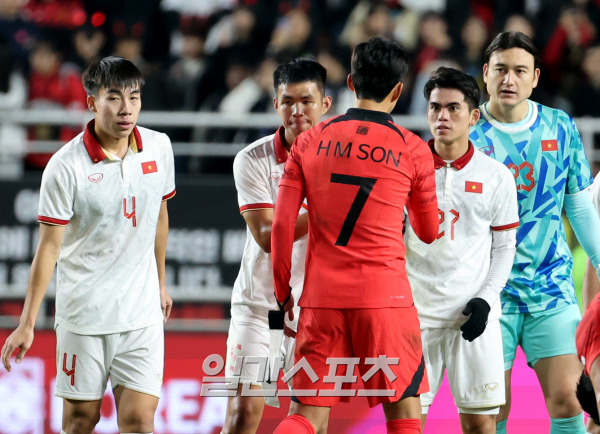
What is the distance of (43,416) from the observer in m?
5.81

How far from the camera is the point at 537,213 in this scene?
476 cm

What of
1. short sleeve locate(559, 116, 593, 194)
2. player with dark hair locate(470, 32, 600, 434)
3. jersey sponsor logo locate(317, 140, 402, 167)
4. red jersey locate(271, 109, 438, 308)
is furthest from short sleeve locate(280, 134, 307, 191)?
short sleeve locate(559, 116, 593, 194)

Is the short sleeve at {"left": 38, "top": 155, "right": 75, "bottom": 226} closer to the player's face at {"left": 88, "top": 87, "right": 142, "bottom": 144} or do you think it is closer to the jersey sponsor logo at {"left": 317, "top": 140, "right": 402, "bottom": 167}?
the player's face at {"left": 88, "top": 87, "right": 142, "bottom": 144}

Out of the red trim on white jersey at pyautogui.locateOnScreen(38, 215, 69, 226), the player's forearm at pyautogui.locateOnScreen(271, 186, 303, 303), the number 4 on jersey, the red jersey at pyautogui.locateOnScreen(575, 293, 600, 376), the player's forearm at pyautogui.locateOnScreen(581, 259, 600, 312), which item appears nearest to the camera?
the red jersey at pyautogui.locateOnScreen(575, 293, 600, 376)

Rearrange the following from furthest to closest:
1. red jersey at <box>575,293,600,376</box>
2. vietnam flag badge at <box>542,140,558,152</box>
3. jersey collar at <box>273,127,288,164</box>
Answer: vietnam flag badge at <box>542,140,558,152</box> < jersey collar at <box>273,127,288,164</box> < red jersey at <box>575,293,600,376</box>

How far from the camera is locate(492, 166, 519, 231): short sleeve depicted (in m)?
4.47

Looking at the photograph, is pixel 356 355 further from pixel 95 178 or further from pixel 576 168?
pixel 576 168

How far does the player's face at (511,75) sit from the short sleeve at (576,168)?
12.7 inches

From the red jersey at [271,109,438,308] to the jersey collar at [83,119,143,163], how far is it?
0.90m

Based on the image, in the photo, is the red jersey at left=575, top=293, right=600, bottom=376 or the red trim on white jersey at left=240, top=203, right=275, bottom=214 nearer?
the red jersey at left=575, top=293, right=600, bottom=376

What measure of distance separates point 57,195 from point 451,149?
179cm

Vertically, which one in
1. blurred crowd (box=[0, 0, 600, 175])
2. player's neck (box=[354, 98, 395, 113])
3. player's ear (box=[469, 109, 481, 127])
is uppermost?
blurred crowd (box=[0, 0, 600, 175])

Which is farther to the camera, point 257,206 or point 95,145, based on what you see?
point 257,206

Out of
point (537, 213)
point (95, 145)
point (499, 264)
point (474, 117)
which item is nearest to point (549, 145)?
point (537, 213)
